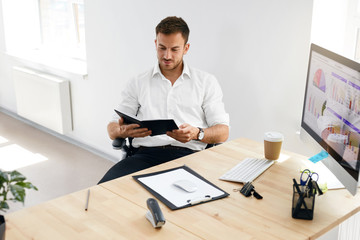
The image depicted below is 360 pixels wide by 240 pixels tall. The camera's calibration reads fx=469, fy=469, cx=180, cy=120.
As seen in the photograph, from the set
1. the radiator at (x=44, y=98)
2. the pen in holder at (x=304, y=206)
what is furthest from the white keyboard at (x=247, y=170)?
the radiator at (x=44, y=98)

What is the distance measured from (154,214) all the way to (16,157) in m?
2.75

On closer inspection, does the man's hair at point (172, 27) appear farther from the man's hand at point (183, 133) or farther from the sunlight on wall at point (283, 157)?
the sunlight on wall at point (283, 157)

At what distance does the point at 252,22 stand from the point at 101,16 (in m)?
1.47

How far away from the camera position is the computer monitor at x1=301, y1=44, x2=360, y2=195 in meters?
1.72

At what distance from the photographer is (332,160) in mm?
1909

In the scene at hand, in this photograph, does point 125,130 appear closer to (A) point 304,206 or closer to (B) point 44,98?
(A) point 304,206

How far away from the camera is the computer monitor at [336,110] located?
172 cm

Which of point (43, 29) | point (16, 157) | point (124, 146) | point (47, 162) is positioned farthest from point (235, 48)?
point (43, 29)

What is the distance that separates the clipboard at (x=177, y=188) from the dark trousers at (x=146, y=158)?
1.45 feet

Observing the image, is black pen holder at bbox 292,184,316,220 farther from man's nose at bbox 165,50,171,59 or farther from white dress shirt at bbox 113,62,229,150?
man's nose at bbox 165,50,171,59

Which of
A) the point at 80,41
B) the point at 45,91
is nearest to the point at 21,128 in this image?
the point at 45,91

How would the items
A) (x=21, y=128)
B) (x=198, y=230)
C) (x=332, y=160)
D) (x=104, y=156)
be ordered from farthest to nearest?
1. (x=21, y=128)
2. (x=104, y=156)
3. (x=332, y=160)
4. (x=198, y=230)

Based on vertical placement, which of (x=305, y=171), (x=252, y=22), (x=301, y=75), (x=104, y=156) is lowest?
(x=104, y=156)

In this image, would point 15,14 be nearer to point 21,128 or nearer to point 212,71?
A: point 21,128
